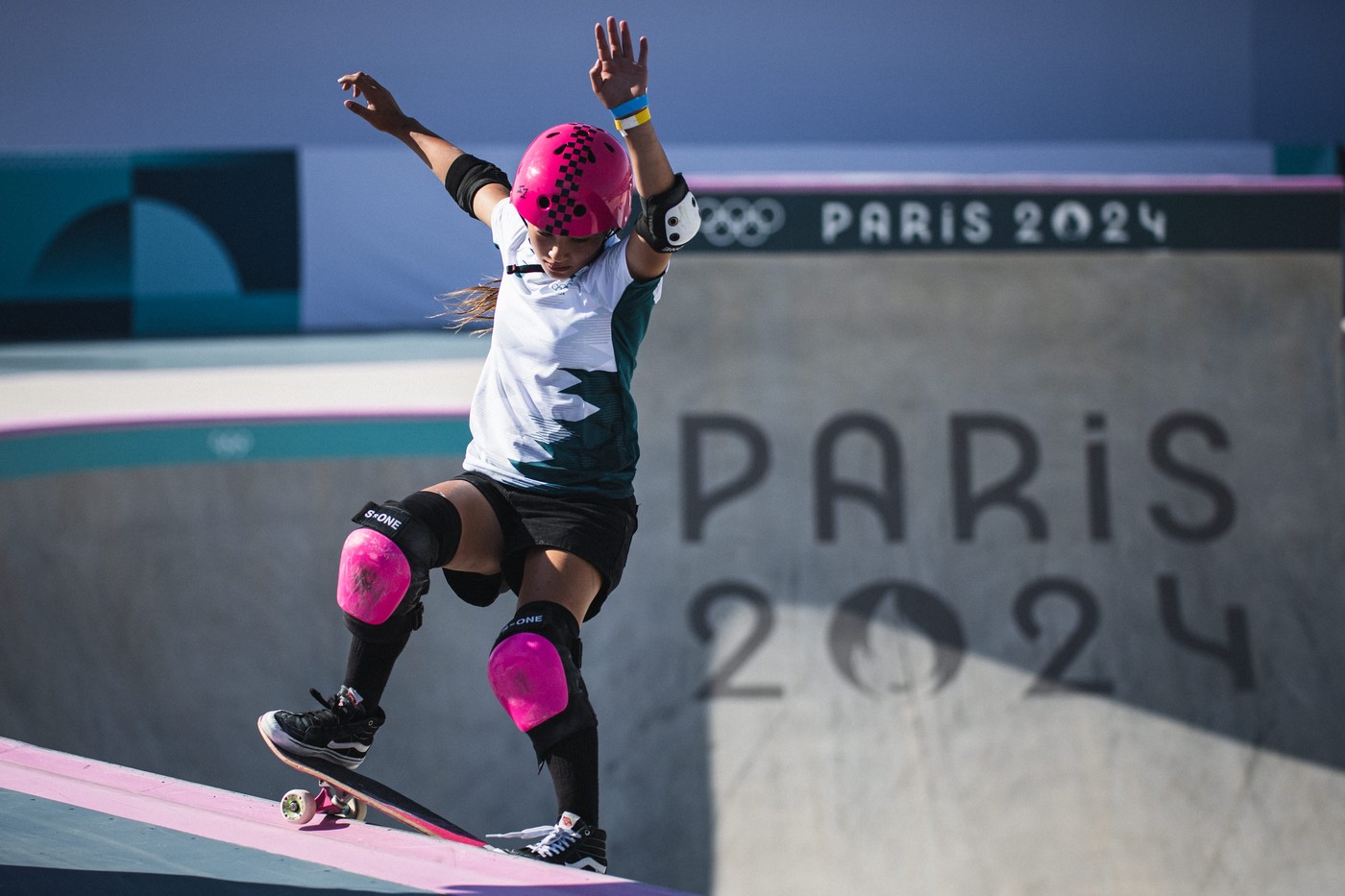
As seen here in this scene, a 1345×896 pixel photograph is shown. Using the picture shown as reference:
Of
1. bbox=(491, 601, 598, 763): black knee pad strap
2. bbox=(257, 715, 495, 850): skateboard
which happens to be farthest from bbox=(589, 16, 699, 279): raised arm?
bbox=(257, 715, 495, 850): skateboard

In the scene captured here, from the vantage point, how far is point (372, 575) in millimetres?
2818

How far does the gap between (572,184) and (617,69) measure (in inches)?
11.1

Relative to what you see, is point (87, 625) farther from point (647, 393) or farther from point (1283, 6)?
point (1283, 6)

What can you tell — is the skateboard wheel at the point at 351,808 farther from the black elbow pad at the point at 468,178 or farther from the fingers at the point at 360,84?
the fingers at the point at 360,84

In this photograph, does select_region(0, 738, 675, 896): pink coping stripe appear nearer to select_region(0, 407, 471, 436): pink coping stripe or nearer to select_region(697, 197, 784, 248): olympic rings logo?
select_region(0, 407, 471, 436): pink coping stripe

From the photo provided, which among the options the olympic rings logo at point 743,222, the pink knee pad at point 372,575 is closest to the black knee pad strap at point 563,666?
the pink knee pad at point 372,575

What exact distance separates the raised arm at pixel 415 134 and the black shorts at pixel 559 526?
0.78 m

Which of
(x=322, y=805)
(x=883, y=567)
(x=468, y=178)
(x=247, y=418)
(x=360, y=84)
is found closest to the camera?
(x=322, y=805)

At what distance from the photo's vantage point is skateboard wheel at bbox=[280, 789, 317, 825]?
3047mm

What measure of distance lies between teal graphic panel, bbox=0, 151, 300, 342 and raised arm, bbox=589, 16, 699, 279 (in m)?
10.2

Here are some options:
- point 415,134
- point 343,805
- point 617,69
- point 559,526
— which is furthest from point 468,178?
point 343,805

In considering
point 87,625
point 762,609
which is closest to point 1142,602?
point 762,609

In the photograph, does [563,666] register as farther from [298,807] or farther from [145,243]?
[145,243]

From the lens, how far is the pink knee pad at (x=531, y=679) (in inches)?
110
